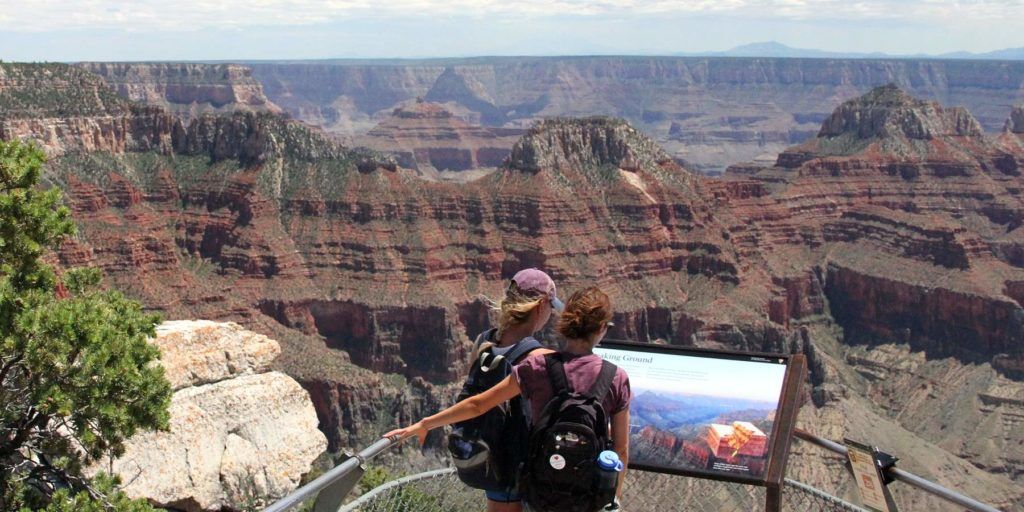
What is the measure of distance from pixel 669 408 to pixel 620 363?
77 centimetres

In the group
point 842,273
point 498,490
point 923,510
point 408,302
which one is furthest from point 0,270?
point 842,273

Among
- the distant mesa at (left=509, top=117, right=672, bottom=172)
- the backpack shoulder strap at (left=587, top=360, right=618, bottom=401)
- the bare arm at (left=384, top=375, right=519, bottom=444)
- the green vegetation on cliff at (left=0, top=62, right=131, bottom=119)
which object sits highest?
the backpack shoulder strap at (left=587, top=360, right=618, bottom=401)

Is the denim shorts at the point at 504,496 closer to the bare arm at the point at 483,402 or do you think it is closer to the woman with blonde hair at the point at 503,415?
the woman with blonde hair at the point at 503,415

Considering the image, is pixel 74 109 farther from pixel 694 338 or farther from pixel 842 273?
pixel 842 273

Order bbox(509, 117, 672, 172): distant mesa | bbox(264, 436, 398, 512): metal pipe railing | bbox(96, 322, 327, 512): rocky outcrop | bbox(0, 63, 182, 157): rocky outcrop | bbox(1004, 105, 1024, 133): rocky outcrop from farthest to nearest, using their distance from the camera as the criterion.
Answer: bbox(1004, 105, 1024, 133): rocky outcrop, bbox(509, 117, 672, 172): distant mesa, bbox(0, 63, 182, 157): rocky outcrop, bbox(96, 322, 327, 512): rocky outcrop, bbox(264, 436, 398, 512): metal pipe railing

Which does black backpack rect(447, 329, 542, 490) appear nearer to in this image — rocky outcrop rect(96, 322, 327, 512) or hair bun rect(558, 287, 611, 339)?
hair bun rect(558, 287, 611, 339)

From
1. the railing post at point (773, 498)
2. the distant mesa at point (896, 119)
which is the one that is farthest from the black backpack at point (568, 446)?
the distant mesa at point (896, 119)

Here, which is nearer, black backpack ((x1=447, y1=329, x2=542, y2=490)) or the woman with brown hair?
the woman with brown hair

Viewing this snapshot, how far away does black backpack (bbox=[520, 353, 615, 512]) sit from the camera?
1003 cm

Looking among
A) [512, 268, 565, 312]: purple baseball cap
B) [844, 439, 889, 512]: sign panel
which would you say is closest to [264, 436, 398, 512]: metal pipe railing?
[512, 268, 565, 312]: purple baseball cap

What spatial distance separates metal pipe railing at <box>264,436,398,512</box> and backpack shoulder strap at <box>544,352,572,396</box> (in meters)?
2.05

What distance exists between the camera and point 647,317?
88.8 metres

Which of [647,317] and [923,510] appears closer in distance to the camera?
[923,510]

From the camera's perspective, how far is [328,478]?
1019 cm
